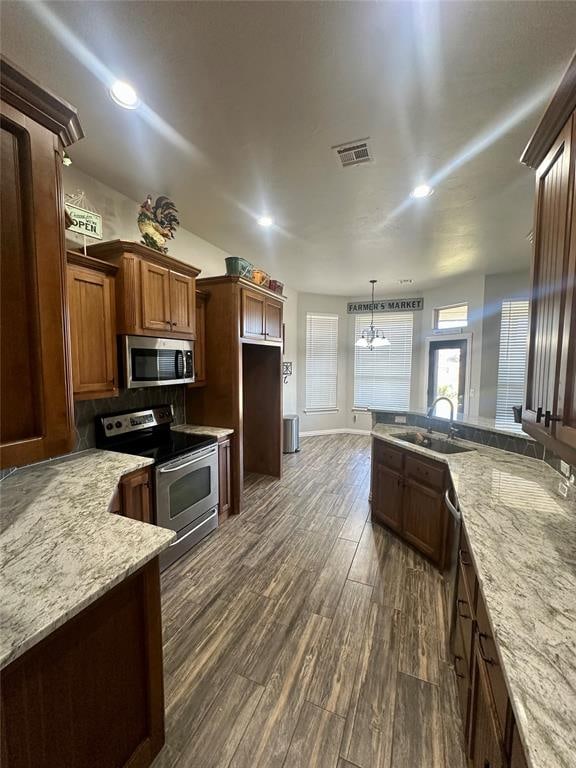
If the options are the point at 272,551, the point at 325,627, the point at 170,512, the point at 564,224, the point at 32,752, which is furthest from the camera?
the point at 272,551

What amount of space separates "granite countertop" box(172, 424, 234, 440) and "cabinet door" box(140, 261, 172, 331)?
3.47ft

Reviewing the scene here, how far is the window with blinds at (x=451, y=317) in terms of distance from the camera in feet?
18.0

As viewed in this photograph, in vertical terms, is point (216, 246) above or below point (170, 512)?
above

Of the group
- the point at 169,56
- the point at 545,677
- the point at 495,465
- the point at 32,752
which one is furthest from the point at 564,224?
the point at 32,752

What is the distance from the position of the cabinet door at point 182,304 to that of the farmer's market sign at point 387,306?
4.51m

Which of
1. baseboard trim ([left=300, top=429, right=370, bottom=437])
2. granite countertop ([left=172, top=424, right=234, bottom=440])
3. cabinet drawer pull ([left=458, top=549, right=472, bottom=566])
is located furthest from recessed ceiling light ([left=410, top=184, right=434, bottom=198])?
baseboard trim ([left=300, top=429, right=370, bottom=437])

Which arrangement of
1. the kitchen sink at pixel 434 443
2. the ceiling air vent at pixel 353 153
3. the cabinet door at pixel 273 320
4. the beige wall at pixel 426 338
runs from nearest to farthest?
1. the ceiling air vent at pixel 353 153
2. the kitchen sink at pixel 434 443
3. the cabinet door at pixel 273 320
4. the beige wall at pixel 426 338

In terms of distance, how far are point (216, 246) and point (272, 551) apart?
3.47 metres

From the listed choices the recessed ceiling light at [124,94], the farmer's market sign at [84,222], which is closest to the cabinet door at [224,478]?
the farmer's market sign at [84,222]

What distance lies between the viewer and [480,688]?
105 centimetres

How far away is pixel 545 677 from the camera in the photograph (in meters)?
0.72

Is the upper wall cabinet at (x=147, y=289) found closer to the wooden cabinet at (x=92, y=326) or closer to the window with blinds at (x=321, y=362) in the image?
the wooden cabinet at (x=92, y=326)

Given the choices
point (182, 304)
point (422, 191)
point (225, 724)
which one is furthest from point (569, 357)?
point (182, 304)

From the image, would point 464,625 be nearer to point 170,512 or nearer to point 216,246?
point 170,512
